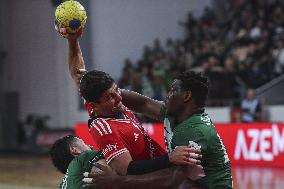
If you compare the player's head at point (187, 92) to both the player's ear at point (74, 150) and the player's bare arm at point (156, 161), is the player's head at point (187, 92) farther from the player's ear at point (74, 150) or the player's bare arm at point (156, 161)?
the player's ear at point (74, 150)

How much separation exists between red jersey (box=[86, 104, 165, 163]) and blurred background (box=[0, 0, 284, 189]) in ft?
20.2

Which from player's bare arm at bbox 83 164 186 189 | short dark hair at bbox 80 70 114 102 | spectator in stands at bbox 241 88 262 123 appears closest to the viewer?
player's bare arm at bbox 83 164 186 189

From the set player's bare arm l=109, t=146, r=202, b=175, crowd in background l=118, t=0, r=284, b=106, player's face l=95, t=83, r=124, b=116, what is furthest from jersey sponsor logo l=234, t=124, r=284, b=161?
player's bare arm l=109, t=146, r=202, b=175

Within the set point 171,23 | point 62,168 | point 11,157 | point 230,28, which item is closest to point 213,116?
point 230,28

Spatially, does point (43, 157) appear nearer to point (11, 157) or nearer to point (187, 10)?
point (11, 157)

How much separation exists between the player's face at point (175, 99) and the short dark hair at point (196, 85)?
4 centimetres

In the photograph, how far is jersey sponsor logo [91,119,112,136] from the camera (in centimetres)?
512

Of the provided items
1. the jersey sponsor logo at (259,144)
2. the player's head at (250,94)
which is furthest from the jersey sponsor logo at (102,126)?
the player's head at (250,94)

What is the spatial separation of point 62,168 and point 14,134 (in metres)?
20.3

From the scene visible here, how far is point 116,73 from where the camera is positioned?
2203cm

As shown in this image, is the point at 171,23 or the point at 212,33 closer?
the point at 212,33

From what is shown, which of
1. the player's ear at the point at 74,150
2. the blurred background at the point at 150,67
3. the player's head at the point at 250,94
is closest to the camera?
the player's ear at the point at 74,150

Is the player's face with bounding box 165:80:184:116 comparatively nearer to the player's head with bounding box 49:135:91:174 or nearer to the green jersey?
the green jersey

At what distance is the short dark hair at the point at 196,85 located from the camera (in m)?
5.03
